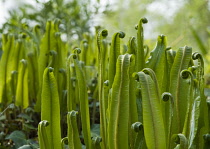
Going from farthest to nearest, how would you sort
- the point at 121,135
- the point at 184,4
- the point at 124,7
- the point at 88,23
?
the point at 184,4 < the point at 124,7 < the point at 88,23 < the point at 121,135

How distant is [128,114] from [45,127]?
17 centimetres

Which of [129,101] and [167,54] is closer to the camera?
[129,101]

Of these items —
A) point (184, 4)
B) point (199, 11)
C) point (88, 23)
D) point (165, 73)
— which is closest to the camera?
point (165, 73)

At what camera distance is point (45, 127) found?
25.6 inches

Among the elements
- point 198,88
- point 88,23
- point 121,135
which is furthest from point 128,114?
point 88,23

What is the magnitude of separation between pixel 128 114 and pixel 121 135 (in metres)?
0.04

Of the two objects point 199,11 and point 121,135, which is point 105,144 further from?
point 199,11

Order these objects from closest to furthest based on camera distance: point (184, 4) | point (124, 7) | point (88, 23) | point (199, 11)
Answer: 1. point (88, 23)
2. point (124, 7)
3. point (199, 11)
4. point (184, 4)

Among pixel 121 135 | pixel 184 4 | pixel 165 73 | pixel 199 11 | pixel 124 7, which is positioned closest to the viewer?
pixel 121 135

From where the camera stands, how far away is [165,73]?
2.37 feet

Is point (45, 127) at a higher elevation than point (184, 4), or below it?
below

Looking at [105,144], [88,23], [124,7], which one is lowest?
[105,144]

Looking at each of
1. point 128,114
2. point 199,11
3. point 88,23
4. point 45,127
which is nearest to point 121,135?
point 128,114

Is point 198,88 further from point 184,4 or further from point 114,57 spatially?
point 184,4
